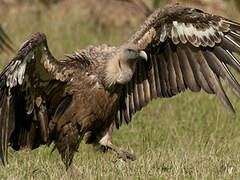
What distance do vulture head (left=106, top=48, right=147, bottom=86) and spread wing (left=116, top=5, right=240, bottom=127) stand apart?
1.06 feet

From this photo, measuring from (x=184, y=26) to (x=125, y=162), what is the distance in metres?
1.84

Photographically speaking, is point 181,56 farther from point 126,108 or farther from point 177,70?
point 126,108

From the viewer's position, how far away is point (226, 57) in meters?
6.69

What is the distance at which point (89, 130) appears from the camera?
6.79 meters

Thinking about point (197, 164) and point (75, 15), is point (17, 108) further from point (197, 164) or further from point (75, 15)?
point (75, 15)

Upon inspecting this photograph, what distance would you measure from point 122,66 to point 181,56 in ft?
3.17

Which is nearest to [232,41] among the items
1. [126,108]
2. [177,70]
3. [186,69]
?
[186,69]

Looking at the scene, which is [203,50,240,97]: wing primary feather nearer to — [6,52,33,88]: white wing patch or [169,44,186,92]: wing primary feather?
[169,44,186,92]: wing primary feather

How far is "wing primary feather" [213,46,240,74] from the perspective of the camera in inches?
260

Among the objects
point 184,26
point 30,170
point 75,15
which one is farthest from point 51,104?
point 75,15

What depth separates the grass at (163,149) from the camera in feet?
20.3

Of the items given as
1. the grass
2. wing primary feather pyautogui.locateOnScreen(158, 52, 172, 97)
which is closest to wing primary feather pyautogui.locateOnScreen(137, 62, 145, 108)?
wing primary feather pyautogui.locateOnScreen(158, 52, 172, 97)

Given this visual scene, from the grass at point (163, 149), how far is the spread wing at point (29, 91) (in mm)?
405

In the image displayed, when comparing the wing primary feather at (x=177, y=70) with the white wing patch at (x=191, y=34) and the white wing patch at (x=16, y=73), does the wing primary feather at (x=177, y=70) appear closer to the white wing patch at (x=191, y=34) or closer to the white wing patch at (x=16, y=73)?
the white wing patch at (x=191, y=34)
